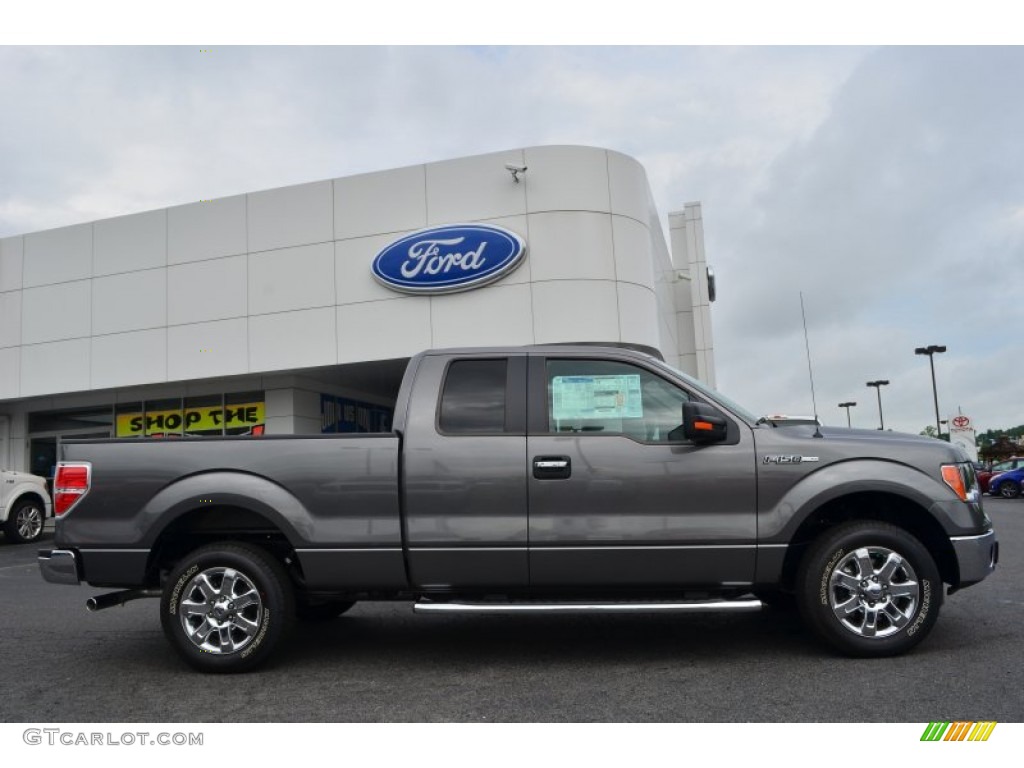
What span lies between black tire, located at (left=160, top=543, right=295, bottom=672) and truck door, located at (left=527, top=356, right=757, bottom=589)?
160 cm

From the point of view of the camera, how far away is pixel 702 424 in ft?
16.1

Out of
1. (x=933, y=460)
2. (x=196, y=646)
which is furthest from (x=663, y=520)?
(x=196, y=646)

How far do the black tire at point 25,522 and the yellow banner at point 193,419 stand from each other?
4.85m

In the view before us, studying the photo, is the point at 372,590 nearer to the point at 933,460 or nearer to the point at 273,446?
the point at 273,446

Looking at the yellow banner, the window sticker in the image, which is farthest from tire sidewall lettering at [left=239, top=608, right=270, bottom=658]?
the yellow banner

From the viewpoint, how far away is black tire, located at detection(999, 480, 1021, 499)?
25312 millimetres

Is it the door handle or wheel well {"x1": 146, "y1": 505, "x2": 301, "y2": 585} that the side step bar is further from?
wheel well {"x1": 146, "y1": 505, "x2": 301, "y2": 585}

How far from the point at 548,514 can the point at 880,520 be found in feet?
6.89

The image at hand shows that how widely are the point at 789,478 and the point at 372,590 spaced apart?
2619mm

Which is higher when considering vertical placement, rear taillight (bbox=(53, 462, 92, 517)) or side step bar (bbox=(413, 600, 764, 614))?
rear taillight (bbox=(53, 462, 92, 517))

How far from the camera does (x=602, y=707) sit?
418cm
